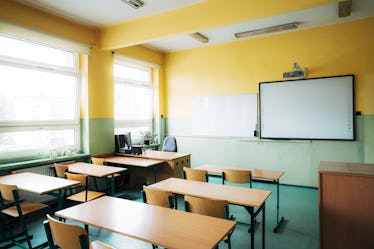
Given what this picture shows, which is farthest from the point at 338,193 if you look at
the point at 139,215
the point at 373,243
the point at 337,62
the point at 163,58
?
the point at 163,58

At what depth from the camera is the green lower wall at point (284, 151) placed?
4730 millimetres

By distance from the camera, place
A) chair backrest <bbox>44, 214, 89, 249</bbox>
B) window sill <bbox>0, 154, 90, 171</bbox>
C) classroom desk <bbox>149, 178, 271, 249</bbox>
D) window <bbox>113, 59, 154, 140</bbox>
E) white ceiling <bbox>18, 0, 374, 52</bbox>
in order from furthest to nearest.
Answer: window <bbox>113, 59, 154, 140</bbox> → white ceiling <bbox>18, 0, 374, 52</bbox> → window sill <bbox>0, 154, 90, 171</bbox> → classroom desk <bbox>149, 178, 271, 249</bbox> → chair backrest <bbox>44, 214, 89, 249</bbox>

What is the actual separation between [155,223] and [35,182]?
219 cm

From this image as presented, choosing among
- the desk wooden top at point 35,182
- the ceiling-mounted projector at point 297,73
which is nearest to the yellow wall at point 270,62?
the ceiling-mounted projector at point 297,73

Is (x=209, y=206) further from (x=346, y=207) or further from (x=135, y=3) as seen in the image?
(x=135, y=3)

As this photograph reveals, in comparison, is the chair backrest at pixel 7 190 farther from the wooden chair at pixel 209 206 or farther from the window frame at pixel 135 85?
the window frame at pixel 135 85

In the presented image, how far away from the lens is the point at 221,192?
2611mm

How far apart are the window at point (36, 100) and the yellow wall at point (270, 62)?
2.82 metres

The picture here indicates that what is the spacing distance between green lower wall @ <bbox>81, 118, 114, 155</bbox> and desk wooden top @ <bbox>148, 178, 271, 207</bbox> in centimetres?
256

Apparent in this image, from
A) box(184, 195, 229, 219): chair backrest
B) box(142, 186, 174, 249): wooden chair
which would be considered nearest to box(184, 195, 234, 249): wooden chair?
box(184, 195, 229, 219): chair backrest

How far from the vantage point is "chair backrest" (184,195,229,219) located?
2.12 meters

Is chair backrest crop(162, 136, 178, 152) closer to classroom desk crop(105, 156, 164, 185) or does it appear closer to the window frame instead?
classroom desk crop(105, 156, 164, 185)

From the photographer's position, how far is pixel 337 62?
4.91m

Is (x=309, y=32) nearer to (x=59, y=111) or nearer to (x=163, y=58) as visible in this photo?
(x=163, y=58)
